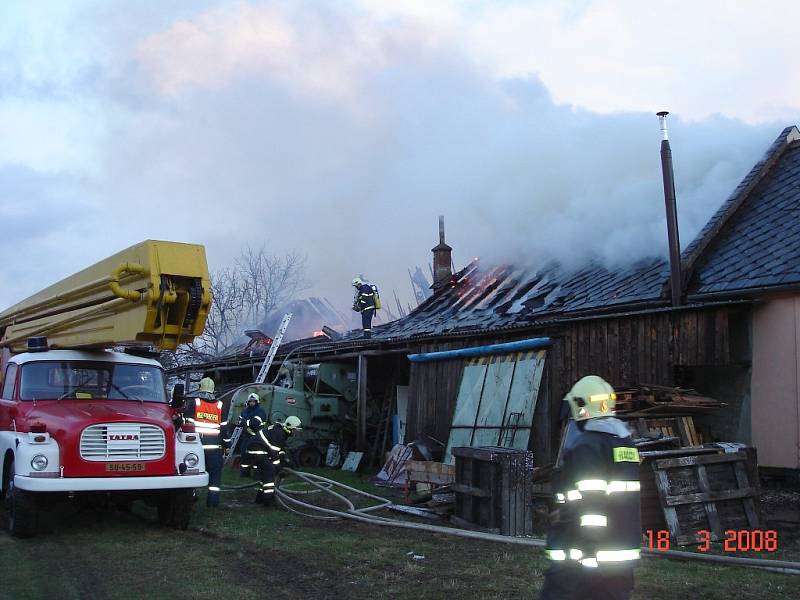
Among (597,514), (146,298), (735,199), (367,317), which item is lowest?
(597,514)

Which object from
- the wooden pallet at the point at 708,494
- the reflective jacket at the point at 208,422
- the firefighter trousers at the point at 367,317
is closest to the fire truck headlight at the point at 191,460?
the reflective jacket at the point at 208,422

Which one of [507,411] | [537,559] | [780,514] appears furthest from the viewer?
[507,411]

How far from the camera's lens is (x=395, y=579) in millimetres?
7422

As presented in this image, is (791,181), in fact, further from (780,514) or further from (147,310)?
(147,310)

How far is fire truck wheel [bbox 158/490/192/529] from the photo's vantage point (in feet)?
32.8

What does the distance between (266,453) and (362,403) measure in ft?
23.4

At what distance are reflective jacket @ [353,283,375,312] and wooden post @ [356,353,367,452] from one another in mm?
2387

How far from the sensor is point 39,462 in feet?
29.4

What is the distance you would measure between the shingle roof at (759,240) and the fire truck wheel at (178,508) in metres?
8.11

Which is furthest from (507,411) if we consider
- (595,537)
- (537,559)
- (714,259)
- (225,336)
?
(225,336)

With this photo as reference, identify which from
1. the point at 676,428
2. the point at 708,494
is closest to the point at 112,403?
the point at 708,494

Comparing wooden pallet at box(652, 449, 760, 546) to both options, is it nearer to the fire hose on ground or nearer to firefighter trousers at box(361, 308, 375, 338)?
the fire hose on ground

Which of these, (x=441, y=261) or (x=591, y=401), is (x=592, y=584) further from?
(x=441, y=261)

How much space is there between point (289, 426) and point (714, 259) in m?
7.42
